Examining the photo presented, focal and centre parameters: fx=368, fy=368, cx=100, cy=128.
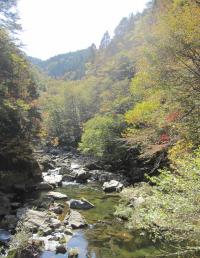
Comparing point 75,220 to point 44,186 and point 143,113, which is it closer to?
point 44,186

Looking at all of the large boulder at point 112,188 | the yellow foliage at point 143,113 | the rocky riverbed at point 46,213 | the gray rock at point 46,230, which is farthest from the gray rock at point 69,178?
the gray rock at point 46,230

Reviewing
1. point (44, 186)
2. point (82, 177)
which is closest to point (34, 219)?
point (44, 186)

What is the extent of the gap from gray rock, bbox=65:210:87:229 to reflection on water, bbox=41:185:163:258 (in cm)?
40

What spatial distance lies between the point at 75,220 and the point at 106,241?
3161 mm

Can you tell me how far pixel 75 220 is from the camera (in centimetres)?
1945

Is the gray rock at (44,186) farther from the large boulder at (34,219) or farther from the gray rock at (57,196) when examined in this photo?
the large boulder at (34,219)

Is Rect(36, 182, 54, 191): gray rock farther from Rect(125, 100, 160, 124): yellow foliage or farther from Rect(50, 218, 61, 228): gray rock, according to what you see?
Rect(50, 218, 61, 228): gray rock

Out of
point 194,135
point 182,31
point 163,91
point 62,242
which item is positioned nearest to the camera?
point 62,242

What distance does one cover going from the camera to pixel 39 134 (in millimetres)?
38750

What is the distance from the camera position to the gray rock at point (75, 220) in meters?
18.8

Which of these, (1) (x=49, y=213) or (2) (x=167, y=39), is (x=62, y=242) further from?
(2) (x=167, y=39)

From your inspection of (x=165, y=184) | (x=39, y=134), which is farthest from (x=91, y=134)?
(x=165, y=184)

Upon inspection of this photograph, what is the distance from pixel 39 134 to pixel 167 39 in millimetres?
21314

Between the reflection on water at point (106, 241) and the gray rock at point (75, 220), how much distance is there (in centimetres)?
40
